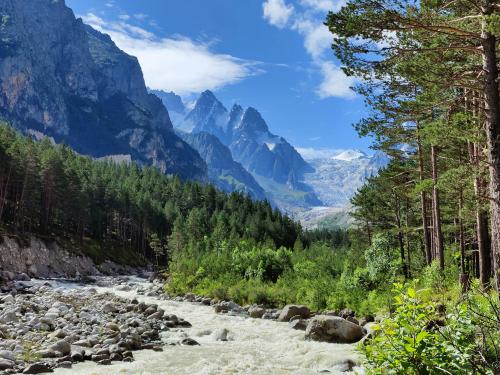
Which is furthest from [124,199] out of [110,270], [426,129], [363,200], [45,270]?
[426,129]

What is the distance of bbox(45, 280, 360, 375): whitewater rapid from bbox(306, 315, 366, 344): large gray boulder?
68 centimetres

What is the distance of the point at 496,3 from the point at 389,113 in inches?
485

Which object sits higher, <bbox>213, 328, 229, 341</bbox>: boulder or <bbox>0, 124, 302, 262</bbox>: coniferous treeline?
<bbox>0, 124, 302, 262</bbox>: coniferous treeline

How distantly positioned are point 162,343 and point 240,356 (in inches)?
162

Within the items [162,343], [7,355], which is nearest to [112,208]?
[162,343]

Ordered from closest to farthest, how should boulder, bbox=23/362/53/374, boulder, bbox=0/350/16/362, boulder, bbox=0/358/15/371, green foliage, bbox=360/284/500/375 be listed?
green foliage, bbox=360/284/500/375 < boulder, bbox=23/362/53/374 < boulder, bbox=0/358/15/371 < boulder, bbox=0/350/16/362

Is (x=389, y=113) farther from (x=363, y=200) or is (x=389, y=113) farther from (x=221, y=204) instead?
(x=221, y=204)

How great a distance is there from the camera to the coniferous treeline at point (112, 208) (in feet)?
243

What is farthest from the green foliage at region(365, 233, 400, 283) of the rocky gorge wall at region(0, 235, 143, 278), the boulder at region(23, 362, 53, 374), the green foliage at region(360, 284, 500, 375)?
the rocky gorge wall at region(0, 235, 143, 278)

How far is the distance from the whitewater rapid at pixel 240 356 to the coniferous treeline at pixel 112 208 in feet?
155

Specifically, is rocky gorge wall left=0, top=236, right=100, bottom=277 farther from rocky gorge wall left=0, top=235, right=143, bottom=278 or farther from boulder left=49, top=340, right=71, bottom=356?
boulder left=49, top=340, right=71, bottom=356

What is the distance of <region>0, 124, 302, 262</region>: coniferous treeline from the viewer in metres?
74.2

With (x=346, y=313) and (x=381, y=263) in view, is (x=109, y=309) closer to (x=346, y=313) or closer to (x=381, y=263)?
(x=346, y=313)

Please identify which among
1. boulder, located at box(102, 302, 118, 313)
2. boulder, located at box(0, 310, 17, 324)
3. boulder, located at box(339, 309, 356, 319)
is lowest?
boulder, located at box(102, 302, 118, 313)
